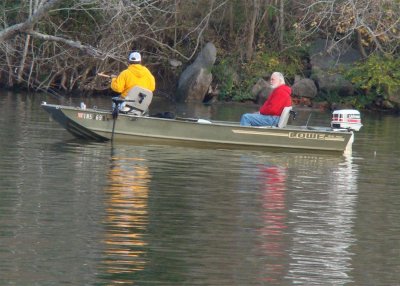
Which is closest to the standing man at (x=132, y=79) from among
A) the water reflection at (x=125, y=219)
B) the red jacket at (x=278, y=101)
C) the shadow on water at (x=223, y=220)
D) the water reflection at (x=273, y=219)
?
the shadow on water at (x=223, y=220)

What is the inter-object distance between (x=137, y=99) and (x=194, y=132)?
1140mm

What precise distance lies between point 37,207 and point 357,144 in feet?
37.2

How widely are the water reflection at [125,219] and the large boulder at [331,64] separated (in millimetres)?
19150

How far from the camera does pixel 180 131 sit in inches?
823

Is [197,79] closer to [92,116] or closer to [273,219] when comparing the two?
[92,116]

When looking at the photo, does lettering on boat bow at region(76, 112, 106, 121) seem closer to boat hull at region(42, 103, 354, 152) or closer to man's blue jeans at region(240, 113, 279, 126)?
boat hull at region(42, 103, 354, 152)

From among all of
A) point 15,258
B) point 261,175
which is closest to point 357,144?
point 261,175

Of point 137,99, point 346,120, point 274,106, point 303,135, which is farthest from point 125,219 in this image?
point 346,120

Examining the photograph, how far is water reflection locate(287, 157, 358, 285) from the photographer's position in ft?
35.0

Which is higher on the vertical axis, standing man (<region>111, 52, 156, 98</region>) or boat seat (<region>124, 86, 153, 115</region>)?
standing man (<region>111, 52, 156, 98</region>)

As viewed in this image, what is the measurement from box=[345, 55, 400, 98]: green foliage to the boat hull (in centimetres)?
1429

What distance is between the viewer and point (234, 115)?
Result: 102 feet

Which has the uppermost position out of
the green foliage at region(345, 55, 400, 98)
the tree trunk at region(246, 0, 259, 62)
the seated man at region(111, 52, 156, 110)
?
the tree trunk at region(246, 0, 259, 62)

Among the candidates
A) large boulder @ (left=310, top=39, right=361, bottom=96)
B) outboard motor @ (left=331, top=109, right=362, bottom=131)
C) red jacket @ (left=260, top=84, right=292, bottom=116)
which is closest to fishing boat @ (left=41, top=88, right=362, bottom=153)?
red jacket @ (left=260, top=84, right=292, bottom=116)
